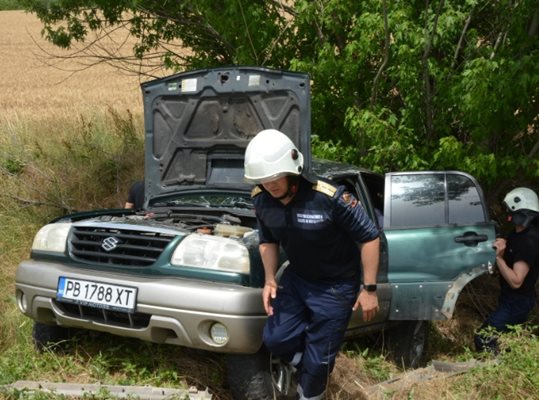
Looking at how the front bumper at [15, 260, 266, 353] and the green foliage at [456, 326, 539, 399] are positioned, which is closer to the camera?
the front bumper at [15, 260, 266, 353]

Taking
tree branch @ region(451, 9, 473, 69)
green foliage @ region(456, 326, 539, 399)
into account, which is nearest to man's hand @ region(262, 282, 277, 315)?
green foliage @ region(456, 326, 539, 399)

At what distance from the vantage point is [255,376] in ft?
13.0

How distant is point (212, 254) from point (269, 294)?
443 mm

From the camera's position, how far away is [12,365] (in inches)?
174

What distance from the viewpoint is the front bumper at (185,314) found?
12.3ft

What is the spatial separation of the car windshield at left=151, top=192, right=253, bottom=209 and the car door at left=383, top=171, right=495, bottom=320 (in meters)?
1.04

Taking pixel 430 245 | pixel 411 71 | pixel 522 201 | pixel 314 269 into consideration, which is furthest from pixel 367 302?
pixel 411 71

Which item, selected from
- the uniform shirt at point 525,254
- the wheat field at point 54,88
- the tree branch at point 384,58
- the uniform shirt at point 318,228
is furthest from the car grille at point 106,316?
the wheat field at point 54,88

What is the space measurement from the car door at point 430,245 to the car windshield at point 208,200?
1037mm

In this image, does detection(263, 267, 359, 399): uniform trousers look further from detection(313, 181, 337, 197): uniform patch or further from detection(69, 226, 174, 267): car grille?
detection(69, 226, 174, 267): car grille

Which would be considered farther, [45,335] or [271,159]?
[45,335]

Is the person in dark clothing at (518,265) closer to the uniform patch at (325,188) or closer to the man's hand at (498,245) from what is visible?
the man's hand at (498,245)

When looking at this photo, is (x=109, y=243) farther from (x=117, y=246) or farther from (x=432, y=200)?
(x=432, y=200)

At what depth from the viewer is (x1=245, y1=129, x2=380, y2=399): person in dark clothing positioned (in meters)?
3.63
